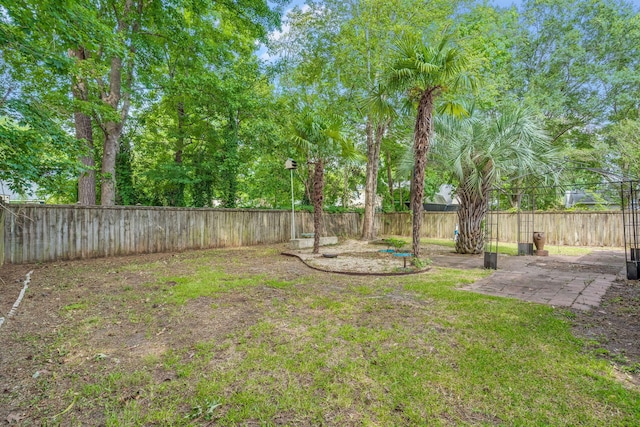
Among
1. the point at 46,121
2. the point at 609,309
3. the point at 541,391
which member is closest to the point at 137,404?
the point at 541,391

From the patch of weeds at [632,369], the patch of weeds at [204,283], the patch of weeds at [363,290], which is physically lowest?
the patch of weeds at [632,369]

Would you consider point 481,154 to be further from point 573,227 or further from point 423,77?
point 573,227

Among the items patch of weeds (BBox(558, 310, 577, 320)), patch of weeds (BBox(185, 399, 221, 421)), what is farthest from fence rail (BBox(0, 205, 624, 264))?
patch of weeds (BBox(558, 310, 577, 320))

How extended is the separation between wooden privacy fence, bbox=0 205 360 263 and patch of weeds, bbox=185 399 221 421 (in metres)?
4.63

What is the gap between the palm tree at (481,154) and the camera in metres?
7.63

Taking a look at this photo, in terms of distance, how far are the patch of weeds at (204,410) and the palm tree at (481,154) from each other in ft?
26.0

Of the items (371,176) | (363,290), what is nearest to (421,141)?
(363,290)

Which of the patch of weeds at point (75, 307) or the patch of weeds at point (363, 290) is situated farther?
the patch of weeds at point (363, 290)

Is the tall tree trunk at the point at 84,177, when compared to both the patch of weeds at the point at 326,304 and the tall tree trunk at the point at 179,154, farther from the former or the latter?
the patch of weeds at the point at 326,304

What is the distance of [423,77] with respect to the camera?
18.9 feet

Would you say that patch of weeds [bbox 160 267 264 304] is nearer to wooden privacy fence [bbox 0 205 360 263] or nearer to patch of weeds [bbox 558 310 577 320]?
wooden privacy fence [bbox 0 205 360 263]

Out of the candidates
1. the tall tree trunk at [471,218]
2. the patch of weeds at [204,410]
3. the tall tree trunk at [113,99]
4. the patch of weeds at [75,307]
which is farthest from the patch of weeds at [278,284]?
the tall tree trunk at [471,218]

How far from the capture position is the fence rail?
6.05m

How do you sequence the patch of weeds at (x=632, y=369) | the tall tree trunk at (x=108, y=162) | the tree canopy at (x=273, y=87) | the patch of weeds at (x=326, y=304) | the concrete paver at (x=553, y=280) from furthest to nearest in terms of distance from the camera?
the tall tree trunk at (x=108, y=162) → the tree canopy at (x=273, y=87) → the concrete paver at (x=553, y=280) → the patch of weeds at (x=326, y=304) → the patch of weeds at (x=632, y=369)
